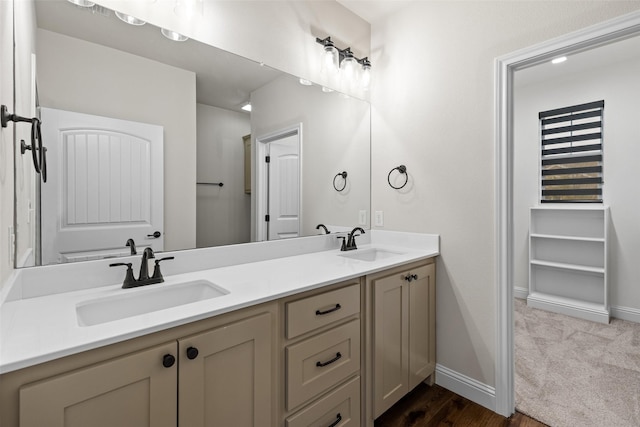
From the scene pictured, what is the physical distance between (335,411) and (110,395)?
940mm

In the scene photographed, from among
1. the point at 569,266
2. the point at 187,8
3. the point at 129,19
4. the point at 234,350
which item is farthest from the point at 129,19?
the point at 569,266

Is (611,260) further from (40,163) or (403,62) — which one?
(40,163)

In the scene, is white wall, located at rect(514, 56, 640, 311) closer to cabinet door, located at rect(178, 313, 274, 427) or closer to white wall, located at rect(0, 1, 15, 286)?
cabinet door, located at rect(178, 313, 274, 427)

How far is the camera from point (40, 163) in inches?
41.6

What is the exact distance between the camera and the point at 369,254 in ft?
7.27

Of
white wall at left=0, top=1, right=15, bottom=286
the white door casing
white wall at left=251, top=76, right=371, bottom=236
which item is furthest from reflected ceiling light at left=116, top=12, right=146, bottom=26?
the white door casing

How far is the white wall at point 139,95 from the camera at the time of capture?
1200mm

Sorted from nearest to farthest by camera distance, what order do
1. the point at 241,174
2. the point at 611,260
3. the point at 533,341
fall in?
the point at 241,174 < the point at 533,341 < the point at 611,260

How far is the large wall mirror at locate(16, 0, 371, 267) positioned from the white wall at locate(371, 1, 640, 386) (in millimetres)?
614

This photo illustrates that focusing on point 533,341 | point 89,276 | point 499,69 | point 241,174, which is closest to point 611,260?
point 533,341

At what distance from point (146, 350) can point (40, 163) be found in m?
0.73

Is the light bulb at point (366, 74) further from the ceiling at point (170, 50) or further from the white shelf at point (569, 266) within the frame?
the white shelf at point (569, 266)

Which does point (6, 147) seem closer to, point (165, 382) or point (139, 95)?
point (139, 95)

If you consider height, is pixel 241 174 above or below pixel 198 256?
above
